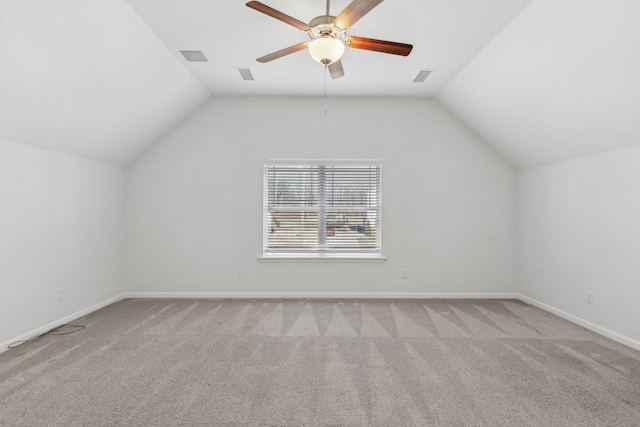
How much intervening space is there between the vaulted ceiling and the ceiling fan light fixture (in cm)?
55

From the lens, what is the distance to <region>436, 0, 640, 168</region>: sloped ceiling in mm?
2309

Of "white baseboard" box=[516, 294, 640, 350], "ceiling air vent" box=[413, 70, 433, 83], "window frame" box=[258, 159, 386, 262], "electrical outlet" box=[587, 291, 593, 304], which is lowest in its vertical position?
"white baseboard" box=[516, 294, 640, 350]

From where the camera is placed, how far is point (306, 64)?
358cm

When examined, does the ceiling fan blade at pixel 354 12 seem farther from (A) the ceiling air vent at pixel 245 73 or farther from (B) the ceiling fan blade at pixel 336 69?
(A) the ceiling air vent at pixel 245 73

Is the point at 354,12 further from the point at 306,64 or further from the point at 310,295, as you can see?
the point at 310,295

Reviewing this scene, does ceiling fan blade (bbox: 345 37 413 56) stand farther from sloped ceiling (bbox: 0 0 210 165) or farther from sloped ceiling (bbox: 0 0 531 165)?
sloped ceiling (bbox: 0 0 210 165)

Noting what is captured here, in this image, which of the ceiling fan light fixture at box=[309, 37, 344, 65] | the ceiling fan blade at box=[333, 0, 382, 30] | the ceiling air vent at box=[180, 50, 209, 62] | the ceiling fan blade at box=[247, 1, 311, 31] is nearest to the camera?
the ceiling fan blade at box=[333, 0, 382, 30]

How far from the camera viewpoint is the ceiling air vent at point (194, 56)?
3.32m

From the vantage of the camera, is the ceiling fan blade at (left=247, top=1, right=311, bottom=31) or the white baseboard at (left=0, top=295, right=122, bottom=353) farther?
the white baseboard at (left=0, top=295, right=122, bottom=353)

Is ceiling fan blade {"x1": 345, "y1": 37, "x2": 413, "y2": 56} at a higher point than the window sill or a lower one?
higher

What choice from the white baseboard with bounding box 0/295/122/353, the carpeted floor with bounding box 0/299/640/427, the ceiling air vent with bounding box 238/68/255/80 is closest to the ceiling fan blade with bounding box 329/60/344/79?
the ceiling air vent with bounding box 238/68/255/80

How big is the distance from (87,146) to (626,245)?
5.81 m

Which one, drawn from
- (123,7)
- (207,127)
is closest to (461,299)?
(207,127)

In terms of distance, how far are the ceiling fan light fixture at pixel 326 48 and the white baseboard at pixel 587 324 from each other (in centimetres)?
369
